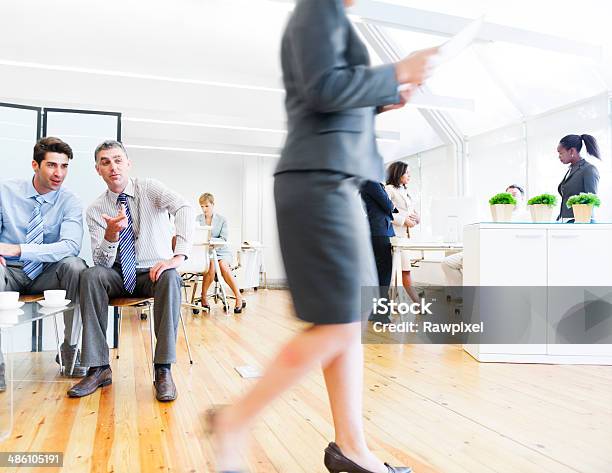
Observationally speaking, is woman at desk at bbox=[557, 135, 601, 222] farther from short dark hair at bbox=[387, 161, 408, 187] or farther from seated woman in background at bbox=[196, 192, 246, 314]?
seated woman in background at bbox=[196, 192, 246, 314]

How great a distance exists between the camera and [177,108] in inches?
281

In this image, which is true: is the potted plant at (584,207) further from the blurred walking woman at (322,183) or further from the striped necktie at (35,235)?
the striped necktie at (35,235)

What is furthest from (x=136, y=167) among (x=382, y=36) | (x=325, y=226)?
(x=325, y=226)

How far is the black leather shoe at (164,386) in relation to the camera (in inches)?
83.8

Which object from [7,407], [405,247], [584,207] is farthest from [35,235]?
[584,207]

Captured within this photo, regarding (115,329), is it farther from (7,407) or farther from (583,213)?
(583,213)

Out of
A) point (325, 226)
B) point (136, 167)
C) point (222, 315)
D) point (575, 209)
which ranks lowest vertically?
point (222, 315)

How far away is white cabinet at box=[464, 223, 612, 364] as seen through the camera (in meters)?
2.98

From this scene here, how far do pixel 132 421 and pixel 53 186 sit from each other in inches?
55.3

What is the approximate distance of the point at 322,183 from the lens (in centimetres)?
101

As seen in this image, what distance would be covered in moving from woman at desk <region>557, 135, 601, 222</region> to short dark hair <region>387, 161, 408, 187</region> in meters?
1.15

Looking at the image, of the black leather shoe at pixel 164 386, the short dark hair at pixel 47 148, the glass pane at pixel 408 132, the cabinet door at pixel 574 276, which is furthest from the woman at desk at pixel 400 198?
the glass pane at pixel 408 132

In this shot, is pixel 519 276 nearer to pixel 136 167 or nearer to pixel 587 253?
pixel 587 253

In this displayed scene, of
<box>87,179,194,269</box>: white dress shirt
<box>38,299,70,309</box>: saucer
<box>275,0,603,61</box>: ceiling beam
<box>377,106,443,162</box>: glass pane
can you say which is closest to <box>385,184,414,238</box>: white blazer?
<box>275,0,603,61</box>: ceiling beam
